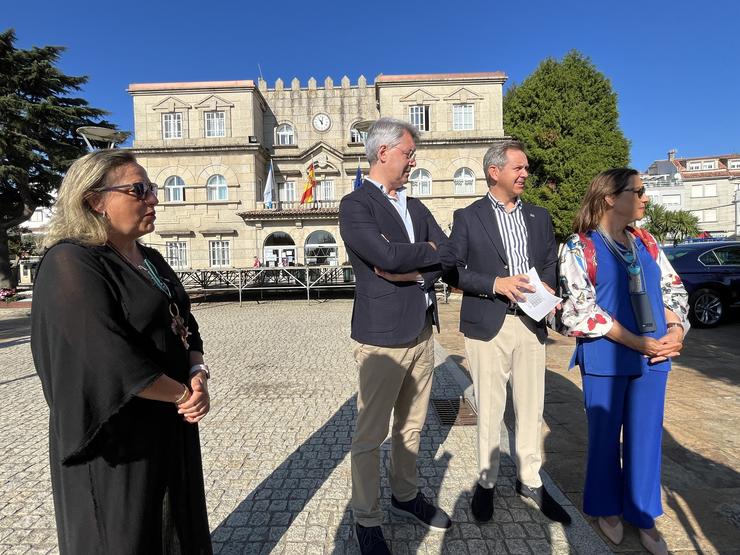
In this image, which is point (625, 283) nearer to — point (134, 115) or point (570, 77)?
point (570, 77)

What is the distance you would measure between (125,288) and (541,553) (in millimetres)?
2503

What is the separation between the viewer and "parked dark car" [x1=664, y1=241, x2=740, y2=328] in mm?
9492

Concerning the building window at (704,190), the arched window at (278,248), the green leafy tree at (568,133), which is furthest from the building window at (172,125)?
the building window at (704,190)

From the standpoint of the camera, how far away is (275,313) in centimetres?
1509

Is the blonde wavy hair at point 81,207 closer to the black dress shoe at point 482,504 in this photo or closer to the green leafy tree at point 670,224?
the black dress shoe at point 482,504

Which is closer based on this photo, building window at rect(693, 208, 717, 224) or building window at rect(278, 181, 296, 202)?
building window at rect(278, 181, 296, 202)

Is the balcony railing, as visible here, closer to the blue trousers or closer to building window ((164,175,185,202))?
building window ((164,175,185,202))

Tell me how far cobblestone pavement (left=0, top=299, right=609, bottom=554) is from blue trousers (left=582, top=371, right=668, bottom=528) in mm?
250

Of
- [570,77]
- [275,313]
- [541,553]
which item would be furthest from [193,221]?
[541,553]

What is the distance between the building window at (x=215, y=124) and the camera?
26328 mm

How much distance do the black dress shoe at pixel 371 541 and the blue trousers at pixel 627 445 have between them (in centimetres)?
123

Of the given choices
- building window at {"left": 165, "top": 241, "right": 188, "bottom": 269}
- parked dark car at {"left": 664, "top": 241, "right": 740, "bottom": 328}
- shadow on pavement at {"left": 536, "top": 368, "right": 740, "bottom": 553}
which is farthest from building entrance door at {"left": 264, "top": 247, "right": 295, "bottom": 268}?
shadow on pavement at {"left": 536, "top": 368, "right": 740, "bottom": 553}

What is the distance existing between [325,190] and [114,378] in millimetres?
27857

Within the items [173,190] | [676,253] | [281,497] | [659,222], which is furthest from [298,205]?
[659,222]
